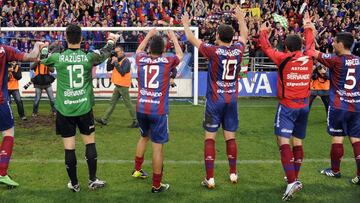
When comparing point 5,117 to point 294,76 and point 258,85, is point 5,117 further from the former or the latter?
point 258,85

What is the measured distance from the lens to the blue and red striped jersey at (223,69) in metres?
6.86

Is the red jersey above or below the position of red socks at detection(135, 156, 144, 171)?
above

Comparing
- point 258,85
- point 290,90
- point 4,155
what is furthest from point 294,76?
point 258,85

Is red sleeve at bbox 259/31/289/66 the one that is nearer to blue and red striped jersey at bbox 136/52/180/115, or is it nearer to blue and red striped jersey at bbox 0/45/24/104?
blue and red striped jersey at bbox 136/52/180/115

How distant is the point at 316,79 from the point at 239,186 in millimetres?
6014

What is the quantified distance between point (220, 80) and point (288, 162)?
1644mm

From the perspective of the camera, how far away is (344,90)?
7117 mm

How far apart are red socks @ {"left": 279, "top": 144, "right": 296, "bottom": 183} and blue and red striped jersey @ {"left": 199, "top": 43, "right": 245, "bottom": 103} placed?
1.11 meters

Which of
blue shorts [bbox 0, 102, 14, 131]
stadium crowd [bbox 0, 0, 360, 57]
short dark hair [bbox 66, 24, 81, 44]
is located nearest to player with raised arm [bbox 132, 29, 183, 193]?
short dark hair [bbox 66, 24, 81, 44]

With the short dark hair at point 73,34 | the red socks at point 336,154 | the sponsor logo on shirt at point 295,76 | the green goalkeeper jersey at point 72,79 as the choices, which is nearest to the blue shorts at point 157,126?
the green goalkeeper jersey at point 72,79

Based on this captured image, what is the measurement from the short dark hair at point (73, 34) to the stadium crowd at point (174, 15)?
462 inches

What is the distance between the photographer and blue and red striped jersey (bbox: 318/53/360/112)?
22.9ft

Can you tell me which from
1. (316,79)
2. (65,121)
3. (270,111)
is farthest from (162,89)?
(270,111)

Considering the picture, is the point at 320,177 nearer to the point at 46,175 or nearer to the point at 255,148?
the point at 255,148
